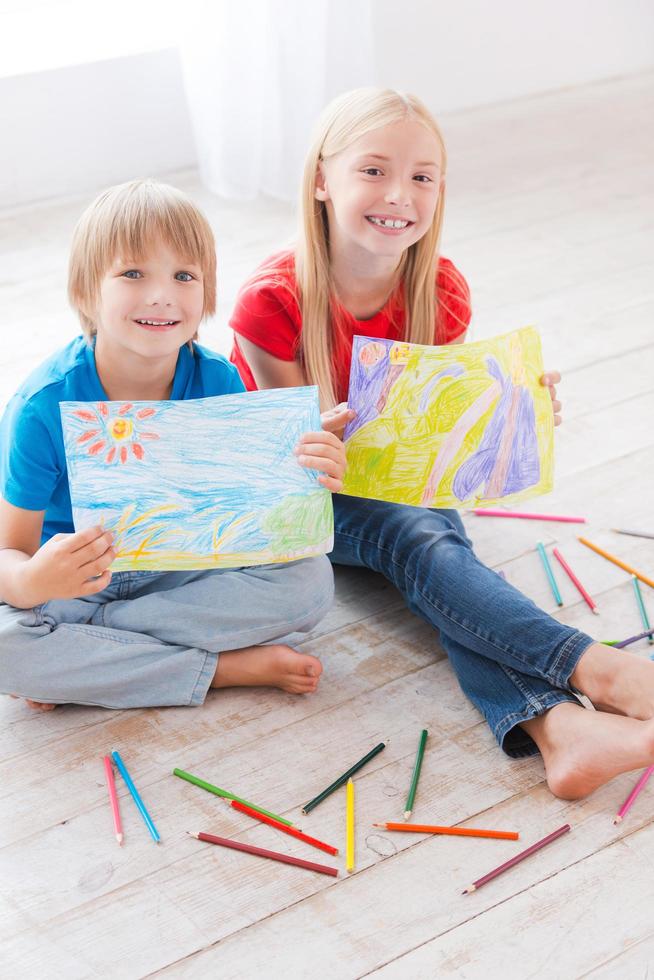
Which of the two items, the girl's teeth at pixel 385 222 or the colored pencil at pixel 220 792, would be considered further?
the girl's teeth at pixel 385 222

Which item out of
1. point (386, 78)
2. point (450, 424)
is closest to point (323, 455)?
point (450, 424)

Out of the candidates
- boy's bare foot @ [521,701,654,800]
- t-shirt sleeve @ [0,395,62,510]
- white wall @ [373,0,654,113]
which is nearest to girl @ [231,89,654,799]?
boy's bare foot @ [521,701,654,800]

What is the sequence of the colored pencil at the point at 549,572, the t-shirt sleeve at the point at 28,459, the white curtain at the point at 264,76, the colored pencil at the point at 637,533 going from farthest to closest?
1. the white curtain at the point at 264,76
2. the colored pencil at the point at 637,533
3. the colored pencil at the point at 549,572
4. the t-shirt sleeve at the point at 28,459

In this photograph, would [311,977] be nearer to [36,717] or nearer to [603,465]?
[36,717]

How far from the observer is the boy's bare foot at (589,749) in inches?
46.7

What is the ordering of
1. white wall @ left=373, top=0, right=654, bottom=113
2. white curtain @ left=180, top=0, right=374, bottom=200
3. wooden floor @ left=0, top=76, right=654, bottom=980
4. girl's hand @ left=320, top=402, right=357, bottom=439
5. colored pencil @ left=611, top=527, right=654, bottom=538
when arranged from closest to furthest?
wooden floor @ left=0, top=76, right=654, bottom=980 < girl's hand @ left=320, top=402, right=357, bottom=439 < colored pencil @ left=611, top=527, right=654, bottom=538 < white curtain @ left=180, top=0, right=374, bottom=200 < white wall @ left=373, top=0, right=654, bottom=113

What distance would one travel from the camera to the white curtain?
2838 mm

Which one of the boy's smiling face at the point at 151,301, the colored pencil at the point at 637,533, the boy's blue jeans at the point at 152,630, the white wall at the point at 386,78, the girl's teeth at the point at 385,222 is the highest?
the white wall at the point at 386,78

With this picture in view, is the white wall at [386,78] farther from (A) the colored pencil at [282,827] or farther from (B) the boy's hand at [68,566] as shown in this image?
(A) the colored pencil at [282,827]

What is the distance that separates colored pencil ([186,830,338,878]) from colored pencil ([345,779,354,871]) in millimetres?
18

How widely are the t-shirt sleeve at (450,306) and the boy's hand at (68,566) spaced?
2.03ft

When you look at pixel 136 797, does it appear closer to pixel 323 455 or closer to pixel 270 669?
pixel 270 669

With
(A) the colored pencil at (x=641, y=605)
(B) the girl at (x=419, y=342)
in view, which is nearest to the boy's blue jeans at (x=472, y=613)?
(B) the girl at (x=419, y=342)

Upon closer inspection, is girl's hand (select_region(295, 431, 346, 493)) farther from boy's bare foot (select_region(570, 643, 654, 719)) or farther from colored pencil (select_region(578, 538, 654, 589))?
colored pencil (select_region(578, 538, 654, 589))
